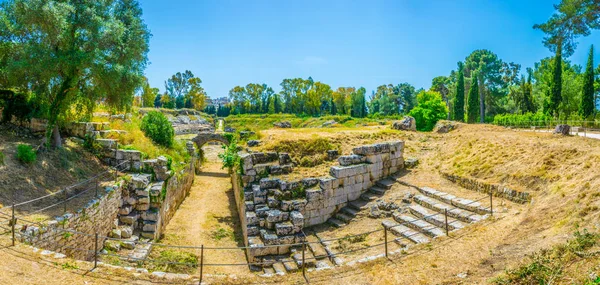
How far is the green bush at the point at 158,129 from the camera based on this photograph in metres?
19.2

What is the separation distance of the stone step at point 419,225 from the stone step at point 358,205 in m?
1.57

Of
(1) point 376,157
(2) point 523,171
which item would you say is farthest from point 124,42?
(2) point 523,171

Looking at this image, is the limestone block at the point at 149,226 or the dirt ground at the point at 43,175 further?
the limestone block at the point at 149,226

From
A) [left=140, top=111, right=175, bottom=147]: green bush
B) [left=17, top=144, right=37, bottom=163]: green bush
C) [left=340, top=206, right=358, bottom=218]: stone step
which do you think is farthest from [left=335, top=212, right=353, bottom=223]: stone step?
[left=17, top=144, right=37, bottom=163]: green bush

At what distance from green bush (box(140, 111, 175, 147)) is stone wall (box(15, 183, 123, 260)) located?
636 cm

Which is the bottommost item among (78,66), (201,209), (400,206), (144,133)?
(201,209)

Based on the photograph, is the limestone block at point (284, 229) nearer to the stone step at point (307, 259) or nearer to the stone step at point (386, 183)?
the stone step at point (307, 259)

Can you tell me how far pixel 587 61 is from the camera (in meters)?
32.7

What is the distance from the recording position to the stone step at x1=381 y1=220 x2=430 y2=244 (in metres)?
9.77

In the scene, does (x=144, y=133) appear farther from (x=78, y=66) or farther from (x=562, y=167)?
(x=562, y=167)

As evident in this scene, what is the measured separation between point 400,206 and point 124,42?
1277 centimetres

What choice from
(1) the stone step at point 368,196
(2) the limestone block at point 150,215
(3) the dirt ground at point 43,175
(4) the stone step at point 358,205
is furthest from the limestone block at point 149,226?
(1) the stone step at point 368,196

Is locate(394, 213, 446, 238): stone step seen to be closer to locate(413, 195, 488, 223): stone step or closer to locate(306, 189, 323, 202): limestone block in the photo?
locate(413, 195, 488, 223): stone step

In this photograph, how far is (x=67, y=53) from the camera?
40.5ft
